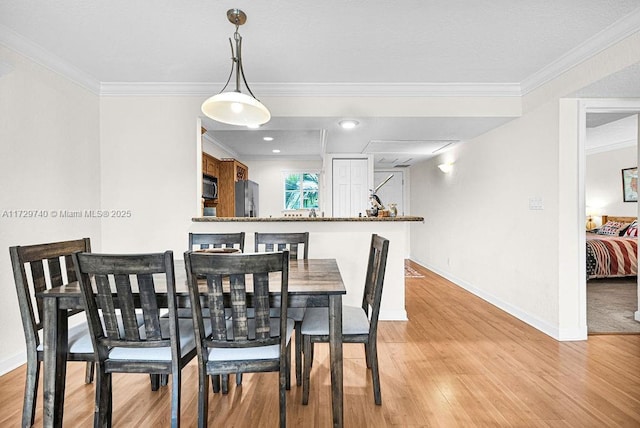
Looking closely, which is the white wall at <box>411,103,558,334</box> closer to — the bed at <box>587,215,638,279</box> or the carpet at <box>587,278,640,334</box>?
the carpet at <box>587,278,640,334</box>

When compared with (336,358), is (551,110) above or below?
above

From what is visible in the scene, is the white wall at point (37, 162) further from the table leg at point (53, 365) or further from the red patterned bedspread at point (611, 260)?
the red patterned bedspread at point (611, 260)

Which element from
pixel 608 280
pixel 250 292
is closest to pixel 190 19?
pixel 250 292

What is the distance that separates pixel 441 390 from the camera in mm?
2037

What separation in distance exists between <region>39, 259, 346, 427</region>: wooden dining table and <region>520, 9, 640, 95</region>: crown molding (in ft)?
8.63

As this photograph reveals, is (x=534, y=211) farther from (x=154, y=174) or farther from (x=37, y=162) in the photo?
(x=37, y=162)

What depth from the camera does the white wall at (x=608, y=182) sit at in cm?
589

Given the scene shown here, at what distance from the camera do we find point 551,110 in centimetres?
294

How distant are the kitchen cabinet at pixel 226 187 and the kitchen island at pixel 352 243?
2067 mm

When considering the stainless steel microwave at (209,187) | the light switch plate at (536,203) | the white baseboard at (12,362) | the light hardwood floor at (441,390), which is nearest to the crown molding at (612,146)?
the light switch plate at (536,203)

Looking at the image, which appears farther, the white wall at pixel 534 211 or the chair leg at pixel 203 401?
the white wall at pixel 534 211

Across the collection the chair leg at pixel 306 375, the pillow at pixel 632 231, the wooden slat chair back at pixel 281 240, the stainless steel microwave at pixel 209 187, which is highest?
the stainless steel microwave at pixel 209 187

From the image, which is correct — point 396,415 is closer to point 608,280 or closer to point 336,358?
point 336,358

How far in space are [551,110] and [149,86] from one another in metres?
3.85
